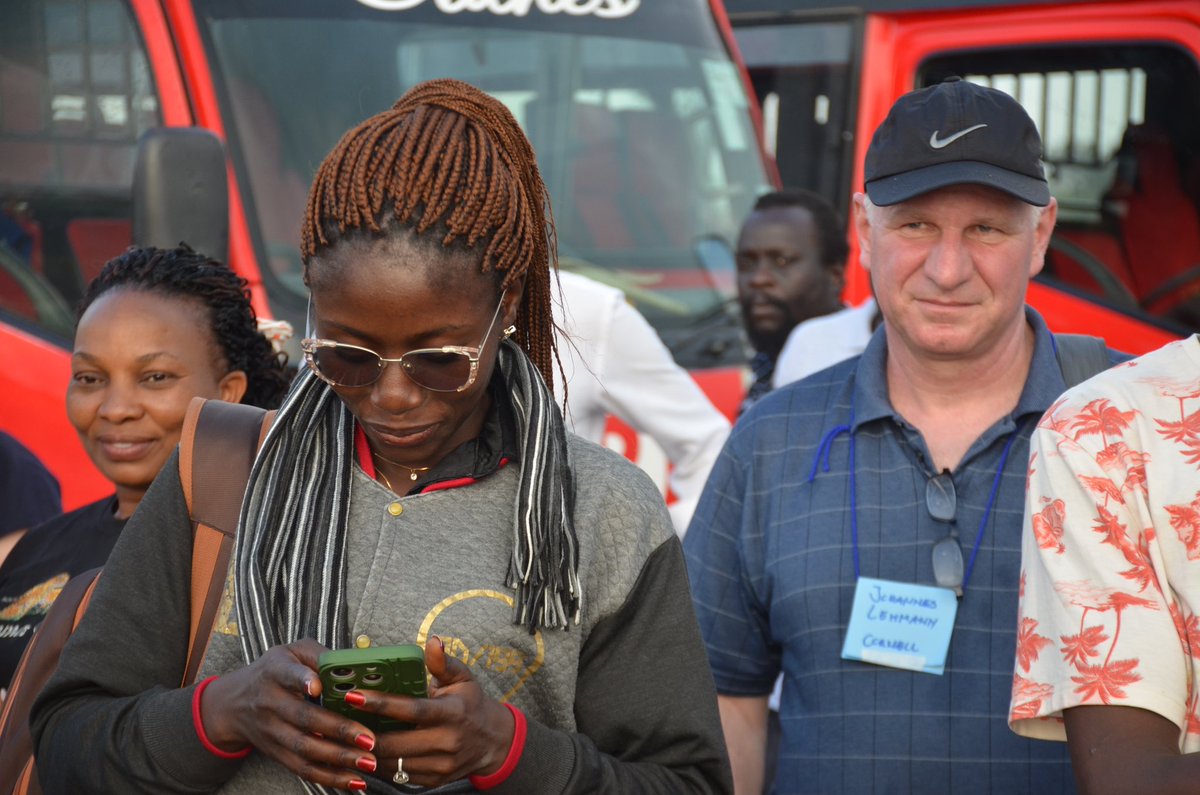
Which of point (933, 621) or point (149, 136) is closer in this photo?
point (933, 621)

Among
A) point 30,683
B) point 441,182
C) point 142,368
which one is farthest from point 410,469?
point 142,368

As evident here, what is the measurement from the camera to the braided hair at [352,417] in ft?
6.89

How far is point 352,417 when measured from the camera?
2.28m

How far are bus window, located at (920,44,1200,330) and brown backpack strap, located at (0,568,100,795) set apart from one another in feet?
19.1

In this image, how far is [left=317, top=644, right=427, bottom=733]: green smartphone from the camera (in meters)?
1.83

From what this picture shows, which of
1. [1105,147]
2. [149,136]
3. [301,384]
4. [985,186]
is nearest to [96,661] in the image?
[301,384]

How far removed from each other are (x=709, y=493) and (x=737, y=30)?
5244 mm

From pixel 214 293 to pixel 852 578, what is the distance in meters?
1.38

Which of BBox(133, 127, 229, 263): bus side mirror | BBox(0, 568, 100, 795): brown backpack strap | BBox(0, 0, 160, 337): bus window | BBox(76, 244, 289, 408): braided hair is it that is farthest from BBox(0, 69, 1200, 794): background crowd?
BBox(0, 0, 160, 337): bus window

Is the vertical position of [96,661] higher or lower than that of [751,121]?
lower

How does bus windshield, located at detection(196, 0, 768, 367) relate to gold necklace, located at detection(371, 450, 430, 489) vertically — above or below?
above

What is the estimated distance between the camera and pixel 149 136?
457 cm

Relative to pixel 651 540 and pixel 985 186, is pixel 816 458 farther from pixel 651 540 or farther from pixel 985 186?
pixel 651 540

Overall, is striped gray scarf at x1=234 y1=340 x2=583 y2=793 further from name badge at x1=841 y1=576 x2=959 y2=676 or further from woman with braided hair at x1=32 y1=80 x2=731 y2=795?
name badge at x1=841 y1=576 x2=959 y2=676
